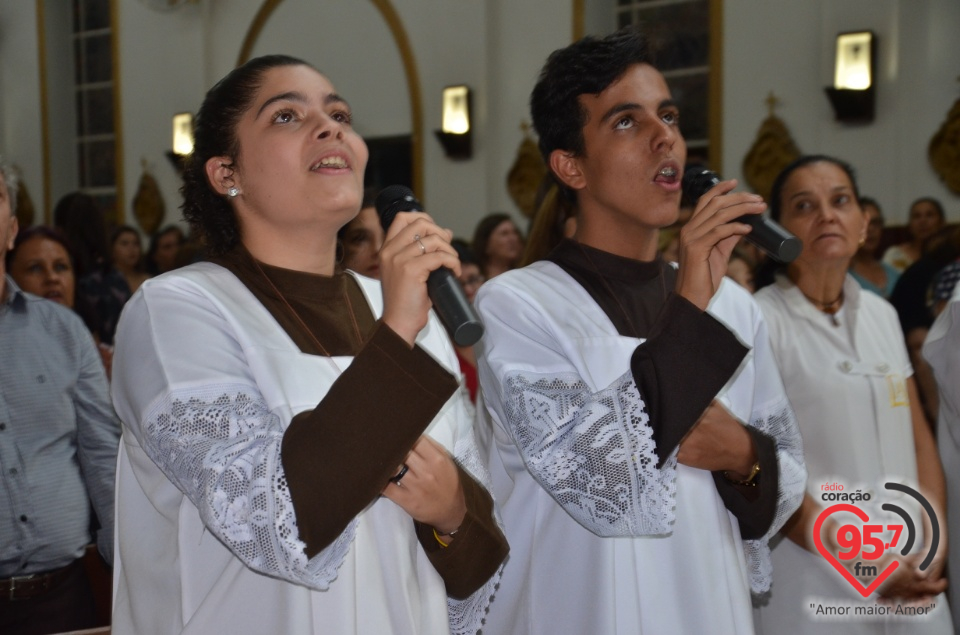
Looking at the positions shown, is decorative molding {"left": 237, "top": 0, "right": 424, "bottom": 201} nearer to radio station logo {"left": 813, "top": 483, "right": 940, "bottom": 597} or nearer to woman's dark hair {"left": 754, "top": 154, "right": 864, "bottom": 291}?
woman's dark hair {"left": 754, "top": 154, "right": 864, "bottom": 291}

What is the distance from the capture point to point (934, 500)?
3.01 metres

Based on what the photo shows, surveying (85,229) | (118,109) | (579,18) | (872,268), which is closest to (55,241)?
(85,229)

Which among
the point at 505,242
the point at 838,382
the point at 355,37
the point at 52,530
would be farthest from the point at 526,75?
the point at 52,530

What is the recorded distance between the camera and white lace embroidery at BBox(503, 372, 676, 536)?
1828 mm

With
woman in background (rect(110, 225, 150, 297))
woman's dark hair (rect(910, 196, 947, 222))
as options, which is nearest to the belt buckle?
woman in background (rect(110, 225, 150, 297))

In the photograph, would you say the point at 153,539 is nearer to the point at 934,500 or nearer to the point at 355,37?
the point at 934,500

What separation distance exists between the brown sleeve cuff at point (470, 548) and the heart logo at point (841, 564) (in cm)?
125

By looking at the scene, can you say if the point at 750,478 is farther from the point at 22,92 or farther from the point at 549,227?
the point at 22,92

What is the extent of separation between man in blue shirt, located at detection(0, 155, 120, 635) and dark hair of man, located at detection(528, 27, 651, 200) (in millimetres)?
1368

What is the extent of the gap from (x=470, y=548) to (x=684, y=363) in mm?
459

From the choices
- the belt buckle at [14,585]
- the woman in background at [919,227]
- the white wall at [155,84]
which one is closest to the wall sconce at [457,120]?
the white wall at [155,84]

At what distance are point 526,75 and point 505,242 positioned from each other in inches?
124

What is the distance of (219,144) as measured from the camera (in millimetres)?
1947

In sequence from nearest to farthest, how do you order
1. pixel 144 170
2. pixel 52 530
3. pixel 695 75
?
pixel 52 530 → pixel 695 75 → pixel 144 170
